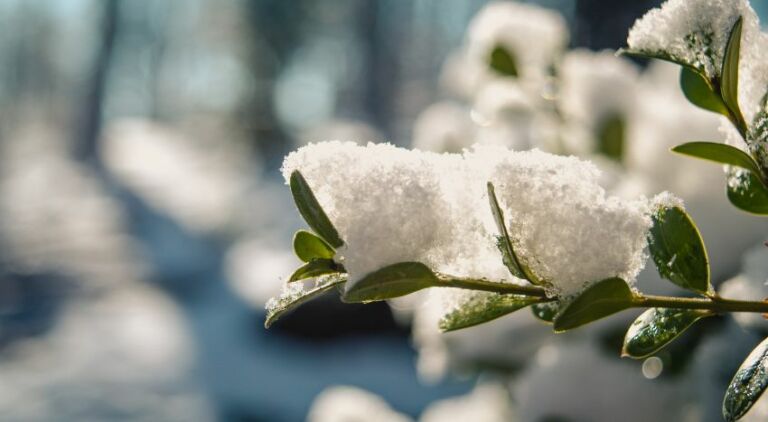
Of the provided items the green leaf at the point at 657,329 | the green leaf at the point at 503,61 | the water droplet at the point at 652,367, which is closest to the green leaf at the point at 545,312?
the green leaf at the point at 657,329

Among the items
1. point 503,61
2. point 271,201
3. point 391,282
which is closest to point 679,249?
point 391,282

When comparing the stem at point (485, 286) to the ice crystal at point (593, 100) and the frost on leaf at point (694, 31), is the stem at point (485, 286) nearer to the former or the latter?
the frost on leaf at point (694, 31)

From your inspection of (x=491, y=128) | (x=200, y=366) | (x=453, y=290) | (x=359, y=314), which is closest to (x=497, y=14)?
(x=491, y=128)

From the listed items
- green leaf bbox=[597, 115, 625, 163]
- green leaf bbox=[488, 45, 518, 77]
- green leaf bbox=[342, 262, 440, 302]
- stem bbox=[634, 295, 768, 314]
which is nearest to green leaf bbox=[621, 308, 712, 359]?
stem bbox=[634, 295, 768, 314]

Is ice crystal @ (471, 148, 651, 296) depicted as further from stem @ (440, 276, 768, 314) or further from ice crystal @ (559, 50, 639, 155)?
ice crystal @ (559, 50, 639, 155)

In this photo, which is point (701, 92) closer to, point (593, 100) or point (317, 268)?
point (317, 268)

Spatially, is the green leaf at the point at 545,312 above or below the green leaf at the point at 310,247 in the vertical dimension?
below

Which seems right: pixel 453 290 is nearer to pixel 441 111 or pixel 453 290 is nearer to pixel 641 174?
pixel 641 174
